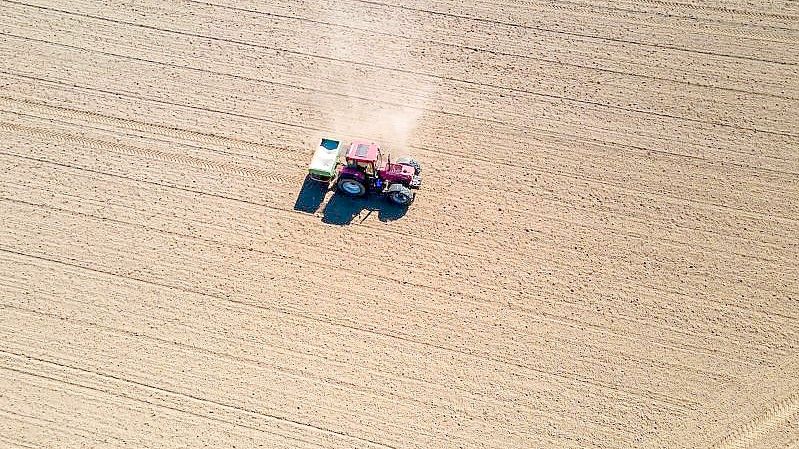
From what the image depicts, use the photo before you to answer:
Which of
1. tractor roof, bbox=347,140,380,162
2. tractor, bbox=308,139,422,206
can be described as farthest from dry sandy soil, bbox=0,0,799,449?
tractor roof, bbox=347,140,380,162

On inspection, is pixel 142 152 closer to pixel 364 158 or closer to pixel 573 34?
pixel 364 158

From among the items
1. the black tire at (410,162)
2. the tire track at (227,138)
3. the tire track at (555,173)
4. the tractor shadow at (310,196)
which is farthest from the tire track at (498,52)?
the tractor shadow at (310,196)

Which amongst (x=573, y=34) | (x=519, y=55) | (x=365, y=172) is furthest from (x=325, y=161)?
(x=573, y=34)

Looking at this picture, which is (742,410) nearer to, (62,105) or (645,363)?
(645,363)

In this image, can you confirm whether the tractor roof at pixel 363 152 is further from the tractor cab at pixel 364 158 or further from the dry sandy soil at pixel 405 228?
the dry sandy soil at pixel 405 228

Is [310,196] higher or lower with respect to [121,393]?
higher

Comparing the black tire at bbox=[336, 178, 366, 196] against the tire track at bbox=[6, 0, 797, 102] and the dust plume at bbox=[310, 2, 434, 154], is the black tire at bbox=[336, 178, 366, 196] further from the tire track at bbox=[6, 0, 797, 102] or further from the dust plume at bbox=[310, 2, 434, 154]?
the tire track at bbox=[6, 0, 797, 102]
